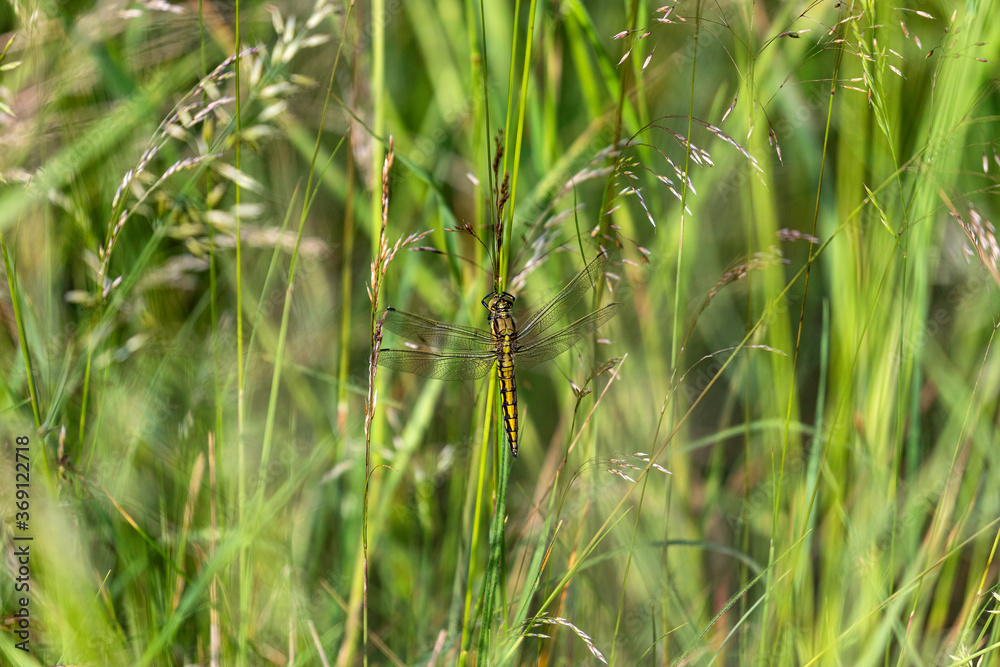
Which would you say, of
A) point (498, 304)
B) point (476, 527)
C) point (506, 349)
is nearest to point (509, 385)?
point (506, 349)

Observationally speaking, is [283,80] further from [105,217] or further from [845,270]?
[845,270]

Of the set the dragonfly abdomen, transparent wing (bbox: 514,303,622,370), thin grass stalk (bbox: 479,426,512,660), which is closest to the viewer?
thin grass stalk (bbox: 479,426,512,660)

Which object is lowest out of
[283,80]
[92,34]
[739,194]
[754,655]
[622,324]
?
[754,655]

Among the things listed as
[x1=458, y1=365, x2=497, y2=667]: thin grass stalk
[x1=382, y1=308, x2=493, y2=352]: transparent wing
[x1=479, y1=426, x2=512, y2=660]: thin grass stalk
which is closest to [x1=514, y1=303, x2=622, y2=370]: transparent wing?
[x1=382, y1=308, x2=493, y2=352]: transparent wing

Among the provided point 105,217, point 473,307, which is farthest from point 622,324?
point 105,217

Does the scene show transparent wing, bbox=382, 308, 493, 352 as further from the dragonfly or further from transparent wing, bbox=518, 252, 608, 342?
transparent wing, bbox=518, 252, 608, 342

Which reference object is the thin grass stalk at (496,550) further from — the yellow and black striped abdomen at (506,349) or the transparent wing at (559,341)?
the transparent wing at (559,341)
